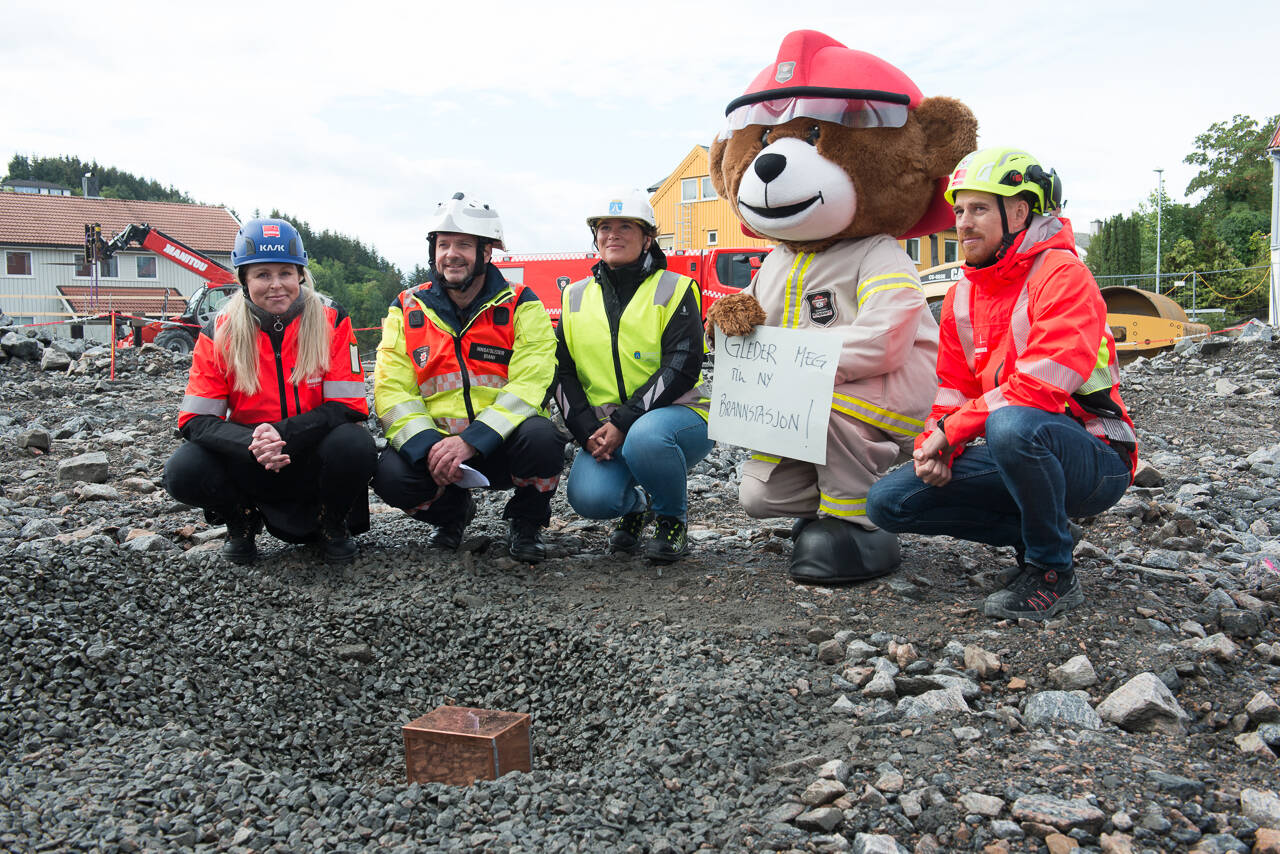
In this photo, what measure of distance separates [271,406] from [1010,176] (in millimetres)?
2905

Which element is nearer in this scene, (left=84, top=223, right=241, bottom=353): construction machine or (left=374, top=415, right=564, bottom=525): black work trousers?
(left=374, top=415, right=564, bottom=525): black work trousers

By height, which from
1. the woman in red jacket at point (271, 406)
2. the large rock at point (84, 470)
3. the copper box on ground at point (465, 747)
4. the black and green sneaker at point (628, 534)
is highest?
the woman in red jacket at point (271, 406)

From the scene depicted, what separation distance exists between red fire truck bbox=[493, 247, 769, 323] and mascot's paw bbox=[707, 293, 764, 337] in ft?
30.0

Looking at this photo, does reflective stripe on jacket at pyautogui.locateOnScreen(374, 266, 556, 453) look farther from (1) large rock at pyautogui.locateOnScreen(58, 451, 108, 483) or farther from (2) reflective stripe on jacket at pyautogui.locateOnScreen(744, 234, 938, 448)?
(1) large rock at pyautogui.locateOnScreen(58, 451, 108, 483)

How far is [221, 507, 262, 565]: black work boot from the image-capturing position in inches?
159

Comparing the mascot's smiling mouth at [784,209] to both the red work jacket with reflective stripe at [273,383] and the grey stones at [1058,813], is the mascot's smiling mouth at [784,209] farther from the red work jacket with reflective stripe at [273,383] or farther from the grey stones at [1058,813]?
the grey stones at [1058,813]

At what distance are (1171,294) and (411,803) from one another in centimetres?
3357

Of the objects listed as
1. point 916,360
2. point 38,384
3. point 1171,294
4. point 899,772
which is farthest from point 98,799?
point 1171,294

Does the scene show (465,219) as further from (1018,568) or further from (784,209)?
(1018,568)

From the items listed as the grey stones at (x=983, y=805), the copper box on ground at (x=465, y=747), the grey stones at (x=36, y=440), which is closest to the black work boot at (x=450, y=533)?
the copper box on ground at (x=465, y=747)

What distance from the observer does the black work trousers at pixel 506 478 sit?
399cm

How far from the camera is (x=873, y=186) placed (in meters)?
3.66

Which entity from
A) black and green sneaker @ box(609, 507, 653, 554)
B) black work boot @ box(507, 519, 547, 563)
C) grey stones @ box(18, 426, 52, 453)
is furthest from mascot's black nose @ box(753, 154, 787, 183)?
grey stones @ box(18, 426, 52, 453)

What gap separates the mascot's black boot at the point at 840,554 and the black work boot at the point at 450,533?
4.99 ft
